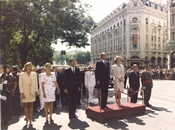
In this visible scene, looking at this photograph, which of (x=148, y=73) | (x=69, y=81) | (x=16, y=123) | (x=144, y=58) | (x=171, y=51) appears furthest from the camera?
(x=144, y=58)

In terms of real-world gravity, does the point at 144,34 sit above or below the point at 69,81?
above

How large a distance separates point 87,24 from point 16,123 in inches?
640

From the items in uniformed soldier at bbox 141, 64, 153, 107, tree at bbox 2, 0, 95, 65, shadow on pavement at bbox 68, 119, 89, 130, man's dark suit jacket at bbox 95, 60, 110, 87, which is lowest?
shadow on pavement at bbox 68, 119, 89, 130

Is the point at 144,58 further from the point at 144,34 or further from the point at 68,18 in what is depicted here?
the point at 68,18

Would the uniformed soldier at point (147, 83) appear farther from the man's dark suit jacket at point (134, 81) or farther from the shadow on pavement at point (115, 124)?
the shadow on pavement at point (115, 124)

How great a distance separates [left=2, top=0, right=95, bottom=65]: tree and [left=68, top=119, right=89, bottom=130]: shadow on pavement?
1243 cm

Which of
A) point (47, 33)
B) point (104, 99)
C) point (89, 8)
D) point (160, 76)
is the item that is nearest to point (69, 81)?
point (104, 99)

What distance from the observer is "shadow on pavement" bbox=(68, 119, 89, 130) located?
637 cm

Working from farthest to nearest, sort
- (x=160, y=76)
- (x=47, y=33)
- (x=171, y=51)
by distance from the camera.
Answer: (x=171, y=51) → (x=160, y=76) → (x=47, y=33)

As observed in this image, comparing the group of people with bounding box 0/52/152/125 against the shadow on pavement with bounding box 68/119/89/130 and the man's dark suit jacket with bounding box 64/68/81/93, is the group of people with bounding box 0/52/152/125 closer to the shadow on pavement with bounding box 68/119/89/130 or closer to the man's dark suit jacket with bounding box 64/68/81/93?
the man's dark suit jacket with bounding box 64/68/81/93

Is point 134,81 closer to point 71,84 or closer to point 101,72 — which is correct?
point 101,72

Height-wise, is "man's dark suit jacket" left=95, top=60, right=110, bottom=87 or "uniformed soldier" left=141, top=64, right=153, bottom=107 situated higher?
"man's dark suit jacket" left=95, top=60, right=110, bottom=87

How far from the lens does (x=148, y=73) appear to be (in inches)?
388

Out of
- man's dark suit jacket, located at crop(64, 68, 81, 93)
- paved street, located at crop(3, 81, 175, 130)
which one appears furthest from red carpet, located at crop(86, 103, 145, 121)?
man's dark suit jacket, located at crop(64, 68, 81, 93)
